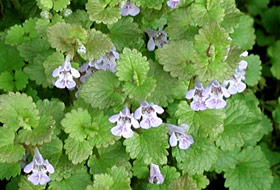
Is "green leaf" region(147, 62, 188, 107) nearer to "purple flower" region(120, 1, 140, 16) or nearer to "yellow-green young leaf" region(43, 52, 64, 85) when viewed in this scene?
"purple flower" region(120, 1, 140, 16)

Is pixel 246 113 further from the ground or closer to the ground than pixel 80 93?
closer to the ground

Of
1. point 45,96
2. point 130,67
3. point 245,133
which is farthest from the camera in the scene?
point 45,96

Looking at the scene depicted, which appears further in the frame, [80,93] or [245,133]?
[245,133]

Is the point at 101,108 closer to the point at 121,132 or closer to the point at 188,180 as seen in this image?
the point at 121,132

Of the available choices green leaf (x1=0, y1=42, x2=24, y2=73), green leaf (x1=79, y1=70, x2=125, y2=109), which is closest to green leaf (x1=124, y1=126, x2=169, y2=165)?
green leaf (x1=79, y1=70, x2=125, y2=109)

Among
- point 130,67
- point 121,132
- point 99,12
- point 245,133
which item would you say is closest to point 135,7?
point 99,12

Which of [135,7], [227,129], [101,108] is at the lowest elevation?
[227,129]
